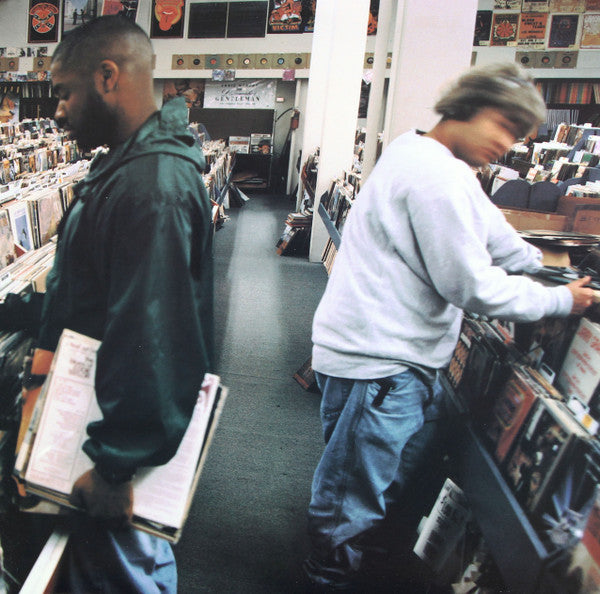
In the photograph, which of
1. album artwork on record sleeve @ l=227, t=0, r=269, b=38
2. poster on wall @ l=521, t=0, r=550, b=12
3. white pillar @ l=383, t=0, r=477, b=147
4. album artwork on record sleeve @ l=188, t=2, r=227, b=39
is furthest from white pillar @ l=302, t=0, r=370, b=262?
album artwork on record sleeve @ l=188, t=2, r=227, b=39

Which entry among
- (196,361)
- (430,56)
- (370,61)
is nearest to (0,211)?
(196,361)

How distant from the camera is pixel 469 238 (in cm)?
111

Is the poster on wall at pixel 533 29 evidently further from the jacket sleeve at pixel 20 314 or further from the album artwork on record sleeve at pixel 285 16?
the jacket sleeve at pixel 20 314

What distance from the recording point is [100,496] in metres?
0.87

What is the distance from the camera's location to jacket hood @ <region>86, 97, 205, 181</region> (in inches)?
32.1

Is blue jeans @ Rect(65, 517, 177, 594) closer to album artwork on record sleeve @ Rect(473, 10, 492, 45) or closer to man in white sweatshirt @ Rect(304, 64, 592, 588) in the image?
man in white sweatshirt @ Rect(304, 64, 592, 588)

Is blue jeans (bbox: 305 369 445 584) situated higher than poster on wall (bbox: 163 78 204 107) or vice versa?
poster on wall (bbox: 163 78 204 107)

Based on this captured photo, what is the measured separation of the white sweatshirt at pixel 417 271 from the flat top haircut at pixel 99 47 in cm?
60

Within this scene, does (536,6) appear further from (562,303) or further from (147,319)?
(147,319)

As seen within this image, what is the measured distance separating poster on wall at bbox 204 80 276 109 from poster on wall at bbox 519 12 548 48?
17.3 ft

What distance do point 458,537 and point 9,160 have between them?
15.8 ft

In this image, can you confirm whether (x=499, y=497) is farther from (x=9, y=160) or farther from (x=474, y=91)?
(x=9, y=160)

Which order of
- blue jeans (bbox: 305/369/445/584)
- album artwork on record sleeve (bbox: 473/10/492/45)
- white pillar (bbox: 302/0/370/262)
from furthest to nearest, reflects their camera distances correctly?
1. album artwork on record sleeve (bbox: 473/10/492/45)
2. white pillar (bbox: 302/0/370/262)
3. blue jeans (bbox: 305/369/445/584)

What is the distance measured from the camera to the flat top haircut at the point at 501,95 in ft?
3.77
